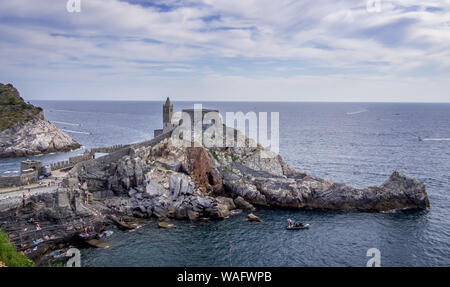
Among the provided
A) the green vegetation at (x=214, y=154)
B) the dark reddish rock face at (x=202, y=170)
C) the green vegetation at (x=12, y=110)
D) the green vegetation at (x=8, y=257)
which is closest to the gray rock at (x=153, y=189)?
the dark reddish rock face at (x=202, y=170)

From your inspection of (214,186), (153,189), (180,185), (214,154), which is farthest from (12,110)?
(214,186)

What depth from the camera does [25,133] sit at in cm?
8506

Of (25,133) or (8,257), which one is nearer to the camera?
(8,257)

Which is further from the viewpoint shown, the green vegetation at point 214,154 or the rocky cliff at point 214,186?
the green vegetation at point 214,154

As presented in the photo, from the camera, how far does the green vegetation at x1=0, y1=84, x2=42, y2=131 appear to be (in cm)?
8747

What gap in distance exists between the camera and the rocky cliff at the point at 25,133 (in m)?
81.1

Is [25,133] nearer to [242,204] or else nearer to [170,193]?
[170,193]

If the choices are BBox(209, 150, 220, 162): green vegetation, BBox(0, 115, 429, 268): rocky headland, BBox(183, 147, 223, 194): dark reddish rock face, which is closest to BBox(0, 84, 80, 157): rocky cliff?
BBox(0, 115, 429, 268): rocky headland

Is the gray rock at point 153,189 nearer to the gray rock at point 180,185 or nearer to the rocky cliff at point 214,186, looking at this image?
the rocky cliff at point 214,186

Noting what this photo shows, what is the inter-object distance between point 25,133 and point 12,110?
14032 millimetres
